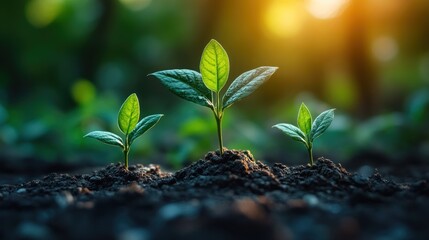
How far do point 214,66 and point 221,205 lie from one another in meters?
0.70

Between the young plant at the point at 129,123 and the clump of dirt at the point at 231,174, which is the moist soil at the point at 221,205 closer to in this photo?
the clump of dirt at the point at 231,174

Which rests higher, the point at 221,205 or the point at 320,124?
the point at 320,124

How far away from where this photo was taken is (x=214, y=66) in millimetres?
1870

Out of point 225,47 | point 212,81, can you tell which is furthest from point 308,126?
point 225,47

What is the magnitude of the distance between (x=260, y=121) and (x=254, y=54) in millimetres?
3846

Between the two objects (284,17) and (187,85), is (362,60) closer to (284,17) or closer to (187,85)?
(284,17)

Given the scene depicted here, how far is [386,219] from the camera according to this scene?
133cm

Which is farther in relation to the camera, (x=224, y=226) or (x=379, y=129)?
(x=379, y=129)

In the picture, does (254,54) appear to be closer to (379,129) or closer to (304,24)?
(304,24)

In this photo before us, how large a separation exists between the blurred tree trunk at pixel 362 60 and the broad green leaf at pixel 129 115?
584 centimetres

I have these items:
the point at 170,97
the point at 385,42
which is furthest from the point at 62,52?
the point at 385,42

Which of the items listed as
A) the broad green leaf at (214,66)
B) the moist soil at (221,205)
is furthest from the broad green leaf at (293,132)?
the broad green leaf at (214,66)

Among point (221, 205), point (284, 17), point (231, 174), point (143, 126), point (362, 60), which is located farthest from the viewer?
point (284, 17)

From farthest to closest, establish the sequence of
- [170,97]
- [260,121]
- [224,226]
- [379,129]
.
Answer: [170,97] → [260,121] → [379,129] → [224,226]
